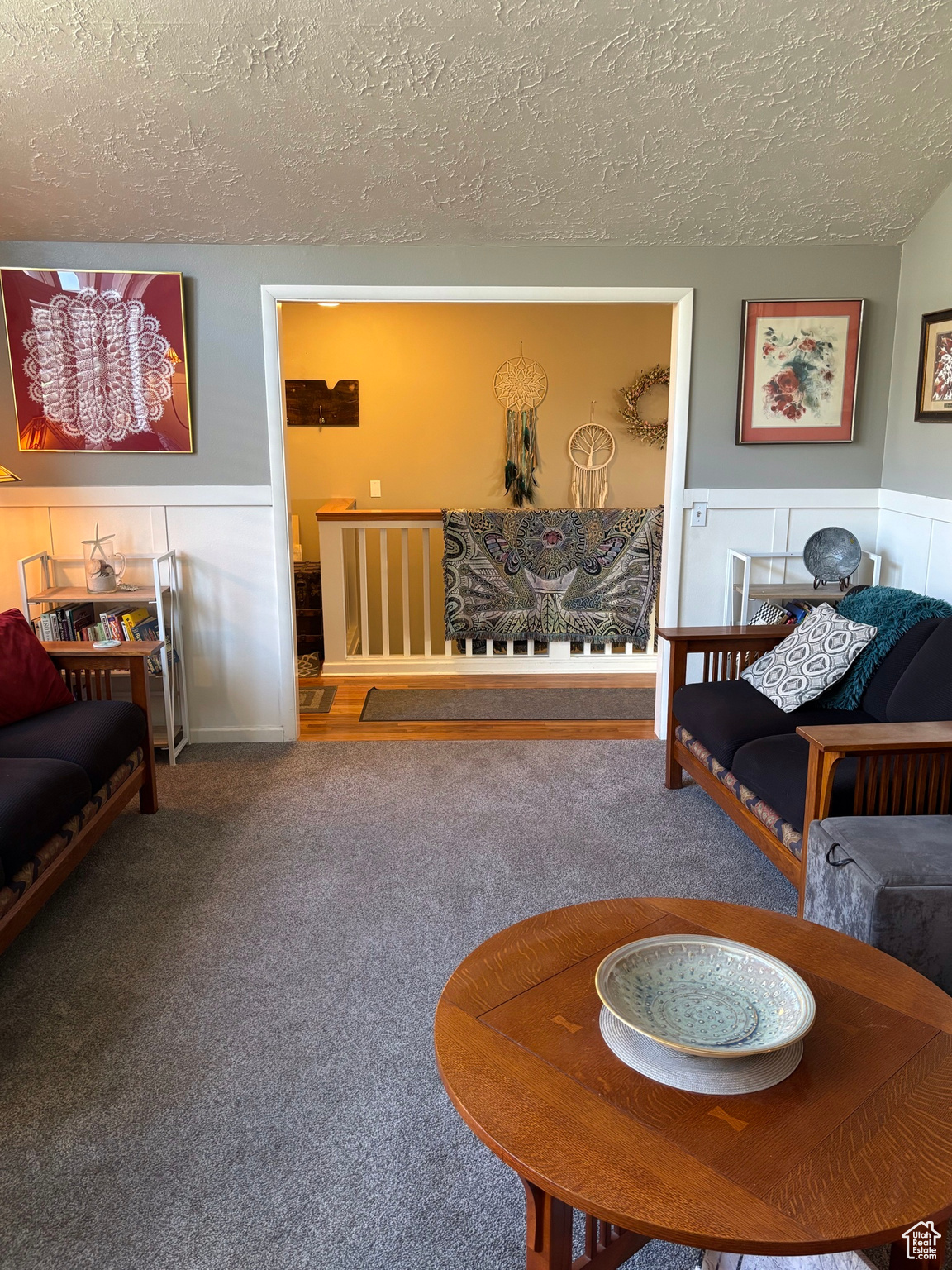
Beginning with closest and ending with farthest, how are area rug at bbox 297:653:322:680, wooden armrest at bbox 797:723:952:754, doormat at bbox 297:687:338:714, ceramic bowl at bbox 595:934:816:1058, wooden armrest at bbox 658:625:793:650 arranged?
ceramic bowl at bbox 595:934:816:1058 < wooden armrest at bbox 797:723:952:754 < wooden armrest at bbox 658:625:793:650 < doormat at bbox 297:687:338:714 < area rug at bbox 297:653:322:680

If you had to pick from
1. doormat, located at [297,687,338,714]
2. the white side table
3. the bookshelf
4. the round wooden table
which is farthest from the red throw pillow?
the white side table

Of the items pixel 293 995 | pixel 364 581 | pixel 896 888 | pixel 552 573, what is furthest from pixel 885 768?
pixel 364 581

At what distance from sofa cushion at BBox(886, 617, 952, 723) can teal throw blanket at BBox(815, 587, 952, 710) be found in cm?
12

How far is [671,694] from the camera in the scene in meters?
3.63

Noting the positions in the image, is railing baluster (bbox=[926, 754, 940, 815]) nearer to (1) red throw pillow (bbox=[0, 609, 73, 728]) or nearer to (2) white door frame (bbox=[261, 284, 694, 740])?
(2) white door frame (bbox=[261, 284, 694, 740])

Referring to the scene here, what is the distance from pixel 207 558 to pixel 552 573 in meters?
2.02

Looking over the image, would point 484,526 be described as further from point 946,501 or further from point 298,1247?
point 298,1247

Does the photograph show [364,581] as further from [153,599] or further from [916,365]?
[916,365]

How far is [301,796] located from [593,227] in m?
2.62

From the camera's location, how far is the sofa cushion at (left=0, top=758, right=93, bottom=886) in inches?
93.4

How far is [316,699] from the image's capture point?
5.09 m

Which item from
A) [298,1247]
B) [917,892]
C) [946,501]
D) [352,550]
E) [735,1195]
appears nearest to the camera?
[735,1195]

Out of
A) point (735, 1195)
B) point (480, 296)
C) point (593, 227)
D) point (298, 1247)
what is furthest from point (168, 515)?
point (735, 1195)

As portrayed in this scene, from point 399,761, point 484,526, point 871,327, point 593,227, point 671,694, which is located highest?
point 593,227
